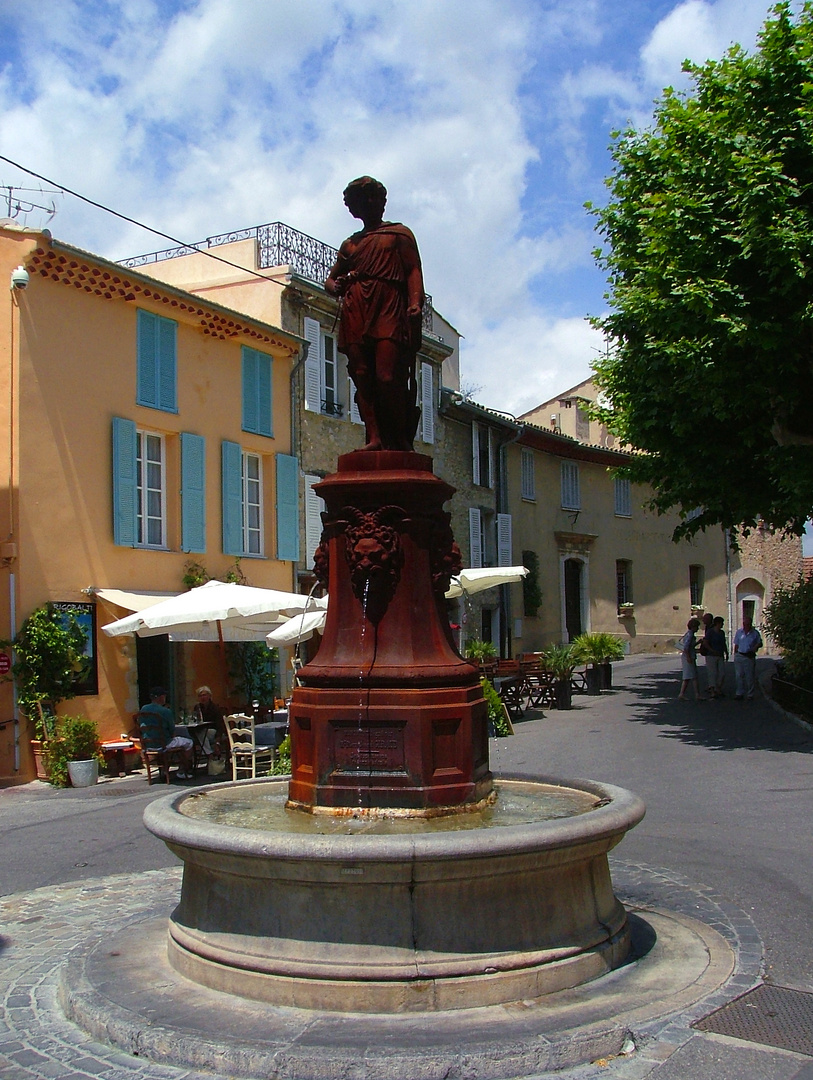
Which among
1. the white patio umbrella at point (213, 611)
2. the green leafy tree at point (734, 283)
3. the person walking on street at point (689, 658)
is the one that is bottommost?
the person walking on street at point (689, 658)

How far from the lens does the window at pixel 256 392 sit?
1900 centimetres

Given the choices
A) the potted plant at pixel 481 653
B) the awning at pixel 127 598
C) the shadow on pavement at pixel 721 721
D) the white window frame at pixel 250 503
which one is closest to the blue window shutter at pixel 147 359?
the white window frame at pixel 250 503

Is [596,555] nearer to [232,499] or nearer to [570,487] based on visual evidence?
[570,487]

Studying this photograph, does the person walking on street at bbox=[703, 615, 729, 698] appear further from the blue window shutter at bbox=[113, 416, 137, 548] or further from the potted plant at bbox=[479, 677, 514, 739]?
the blue window shutter at bbox=[113, 416, 137, 548]

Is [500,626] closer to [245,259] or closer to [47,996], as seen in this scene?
[245,259]

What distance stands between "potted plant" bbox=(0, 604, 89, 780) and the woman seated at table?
1909 millimetres

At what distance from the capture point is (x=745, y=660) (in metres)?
18.9

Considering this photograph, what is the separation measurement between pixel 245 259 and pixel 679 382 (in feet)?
36.7

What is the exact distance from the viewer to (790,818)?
9.15 m

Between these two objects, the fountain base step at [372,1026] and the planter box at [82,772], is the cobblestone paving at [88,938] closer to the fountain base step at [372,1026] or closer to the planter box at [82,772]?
the fountain base step at [372,1026]

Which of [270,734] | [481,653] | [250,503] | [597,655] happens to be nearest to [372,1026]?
[270,734]

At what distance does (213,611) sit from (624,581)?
2333 cm

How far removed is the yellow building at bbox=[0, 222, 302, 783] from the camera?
47.2 ft

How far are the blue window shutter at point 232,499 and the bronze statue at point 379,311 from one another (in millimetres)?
11855
